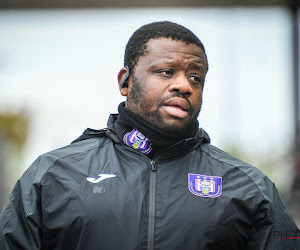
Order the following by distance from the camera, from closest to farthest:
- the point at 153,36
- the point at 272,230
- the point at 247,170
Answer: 1. the point at 272,230
2. the point at 247,170
3. the point at 153,36

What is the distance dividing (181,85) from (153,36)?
1.06ft

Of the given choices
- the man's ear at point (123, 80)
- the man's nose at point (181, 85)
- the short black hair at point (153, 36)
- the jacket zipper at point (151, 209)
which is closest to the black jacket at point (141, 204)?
the jacket zipper at point (151, 209)

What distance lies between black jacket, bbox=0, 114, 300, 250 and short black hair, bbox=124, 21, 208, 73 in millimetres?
471

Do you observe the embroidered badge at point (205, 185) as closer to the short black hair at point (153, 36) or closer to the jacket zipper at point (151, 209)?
the jacket zipper at point (151, 209)

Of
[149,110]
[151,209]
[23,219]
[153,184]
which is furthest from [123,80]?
[23,219]

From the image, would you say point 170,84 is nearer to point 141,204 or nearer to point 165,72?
point 165,72

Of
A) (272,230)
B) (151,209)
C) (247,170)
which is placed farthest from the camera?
(247,170)

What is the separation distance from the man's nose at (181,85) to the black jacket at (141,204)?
23 centimetres

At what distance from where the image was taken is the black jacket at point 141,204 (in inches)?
84.4

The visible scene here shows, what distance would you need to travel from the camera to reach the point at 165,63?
242 centimetres

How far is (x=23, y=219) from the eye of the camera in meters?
2.19

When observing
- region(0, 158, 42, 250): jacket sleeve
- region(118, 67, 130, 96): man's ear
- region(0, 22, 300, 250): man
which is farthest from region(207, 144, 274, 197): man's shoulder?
region(0, 158, 42, 250): jacket sleeve

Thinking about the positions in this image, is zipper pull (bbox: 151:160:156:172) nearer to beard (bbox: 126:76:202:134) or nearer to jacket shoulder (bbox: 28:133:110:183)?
beard (bbox: 126:76:202:134)

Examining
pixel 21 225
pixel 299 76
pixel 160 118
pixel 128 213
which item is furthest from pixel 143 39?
pixel 299 76
